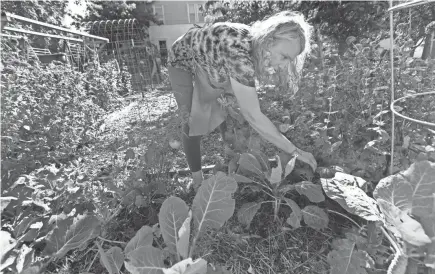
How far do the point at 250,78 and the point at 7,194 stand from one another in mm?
1257

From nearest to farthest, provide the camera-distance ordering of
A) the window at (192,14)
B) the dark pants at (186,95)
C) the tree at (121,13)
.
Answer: the dark pants at (186,95)
the tree at (121,13)
the window at (192,14)

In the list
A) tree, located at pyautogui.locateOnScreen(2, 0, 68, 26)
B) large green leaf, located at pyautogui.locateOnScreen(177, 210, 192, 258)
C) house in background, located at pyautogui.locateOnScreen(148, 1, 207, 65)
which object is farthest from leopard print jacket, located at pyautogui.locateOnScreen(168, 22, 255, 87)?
house in background, located at pyautogui.locateOnScreen(148, 1, 207, 65)

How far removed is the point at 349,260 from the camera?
0.95 metres

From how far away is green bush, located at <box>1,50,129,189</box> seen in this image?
1853 millimetres

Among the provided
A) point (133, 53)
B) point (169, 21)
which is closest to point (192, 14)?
point (169, 21)

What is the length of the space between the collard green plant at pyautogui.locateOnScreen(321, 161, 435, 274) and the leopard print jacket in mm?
668

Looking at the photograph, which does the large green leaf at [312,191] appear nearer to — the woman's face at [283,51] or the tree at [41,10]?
the woman's face at [283,51]

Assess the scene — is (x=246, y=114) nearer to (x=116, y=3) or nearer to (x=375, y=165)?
(x=375, y=165)

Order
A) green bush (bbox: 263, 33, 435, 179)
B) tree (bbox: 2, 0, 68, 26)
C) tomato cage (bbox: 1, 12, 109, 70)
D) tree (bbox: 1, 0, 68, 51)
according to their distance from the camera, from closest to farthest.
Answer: green bush (bbox: 263, 33, 435, 179) < tomato cage (bbox: 1, 12, 109, 70) < tree (bbox: 1, 0, 68, 51) < tree (bbox: 2, 0, 68, 26)

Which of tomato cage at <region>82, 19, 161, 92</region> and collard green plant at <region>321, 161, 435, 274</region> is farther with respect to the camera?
tomato cage at <region>82, 19, 161, 92</region>

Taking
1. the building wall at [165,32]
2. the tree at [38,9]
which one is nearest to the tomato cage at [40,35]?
the tree at [38,9]

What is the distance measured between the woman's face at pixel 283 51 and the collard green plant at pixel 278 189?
49cm

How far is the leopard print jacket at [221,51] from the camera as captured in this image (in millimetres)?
1326

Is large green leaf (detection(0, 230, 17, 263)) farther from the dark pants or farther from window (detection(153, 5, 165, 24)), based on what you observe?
window (detection(153, 5, 165, 24))
